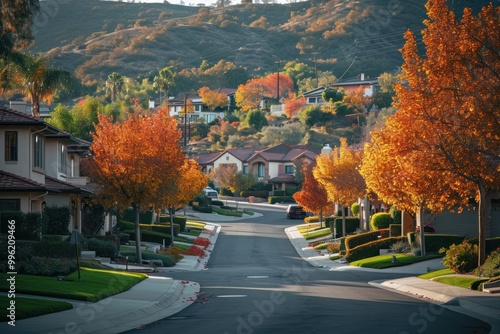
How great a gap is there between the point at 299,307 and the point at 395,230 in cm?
3047

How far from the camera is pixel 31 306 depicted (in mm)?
25875

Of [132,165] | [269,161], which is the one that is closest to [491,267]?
[132,165]

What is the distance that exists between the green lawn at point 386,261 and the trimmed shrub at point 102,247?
13.8 m

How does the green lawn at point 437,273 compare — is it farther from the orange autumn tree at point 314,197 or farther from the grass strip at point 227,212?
the grass strip at point 227,212

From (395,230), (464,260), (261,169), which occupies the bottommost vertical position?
(464,260)

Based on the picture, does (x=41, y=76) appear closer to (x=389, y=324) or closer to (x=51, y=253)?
(x=51, y=253)

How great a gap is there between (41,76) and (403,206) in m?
35.5

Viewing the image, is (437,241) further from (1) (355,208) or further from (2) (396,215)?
(1) (355,208)

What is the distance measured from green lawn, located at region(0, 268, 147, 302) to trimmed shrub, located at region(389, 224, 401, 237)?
23545 mm

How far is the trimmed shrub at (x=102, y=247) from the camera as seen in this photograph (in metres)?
50.2

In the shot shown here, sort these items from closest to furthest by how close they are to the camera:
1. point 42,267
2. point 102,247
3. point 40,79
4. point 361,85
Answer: point 42,267, point 102,247, point 40,79, point 361,85

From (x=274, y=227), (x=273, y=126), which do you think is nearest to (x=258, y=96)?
(x=273, y=126)

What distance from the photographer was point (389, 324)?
24.5 metres

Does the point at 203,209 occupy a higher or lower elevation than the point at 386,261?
higher
